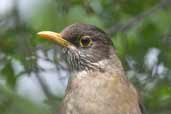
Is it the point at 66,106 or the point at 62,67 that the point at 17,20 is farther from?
the point at 66,106

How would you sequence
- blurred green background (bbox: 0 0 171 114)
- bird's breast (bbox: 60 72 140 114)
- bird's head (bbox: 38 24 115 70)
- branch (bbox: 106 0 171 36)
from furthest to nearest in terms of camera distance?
branch (bbox: 106 0 171 36), blurred green background (bbox: 0 0 171 114), bird's head (bbox: 38 24 115 70), bird's breast (bbox: 60 72 140 114)

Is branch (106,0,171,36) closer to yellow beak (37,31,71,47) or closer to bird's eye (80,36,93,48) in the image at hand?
bird's eye (80,36,93,48)

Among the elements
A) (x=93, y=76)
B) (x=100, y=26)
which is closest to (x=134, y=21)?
(x=100, y=26)

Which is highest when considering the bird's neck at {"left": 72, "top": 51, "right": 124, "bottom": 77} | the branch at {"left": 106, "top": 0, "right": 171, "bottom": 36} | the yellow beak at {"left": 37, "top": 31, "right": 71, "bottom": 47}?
the yellow beak at {"left": 37, "top": 31, "right": 71, "bottom": 47}

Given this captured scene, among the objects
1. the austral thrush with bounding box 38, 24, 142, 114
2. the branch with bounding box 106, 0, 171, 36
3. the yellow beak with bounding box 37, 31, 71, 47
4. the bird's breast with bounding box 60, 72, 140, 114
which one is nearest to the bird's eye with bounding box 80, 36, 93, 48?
the austral thrush with bounding box 38, 24, 142, 114

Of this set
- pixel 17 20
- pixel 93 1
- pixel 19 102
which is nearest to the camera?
pixel 19 102

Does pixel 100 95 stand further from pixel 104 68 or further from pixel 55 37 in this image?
pixel 55 37

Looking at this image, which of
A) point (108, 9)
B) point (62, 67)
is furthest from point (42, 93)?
point (108, 9)

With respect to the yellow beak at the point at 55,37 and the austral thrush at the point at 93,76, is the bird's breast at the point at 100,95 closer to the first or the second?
the austral thrush at the point at 93,76

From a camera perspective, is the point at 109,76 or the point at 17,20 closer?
the point at 109,76
